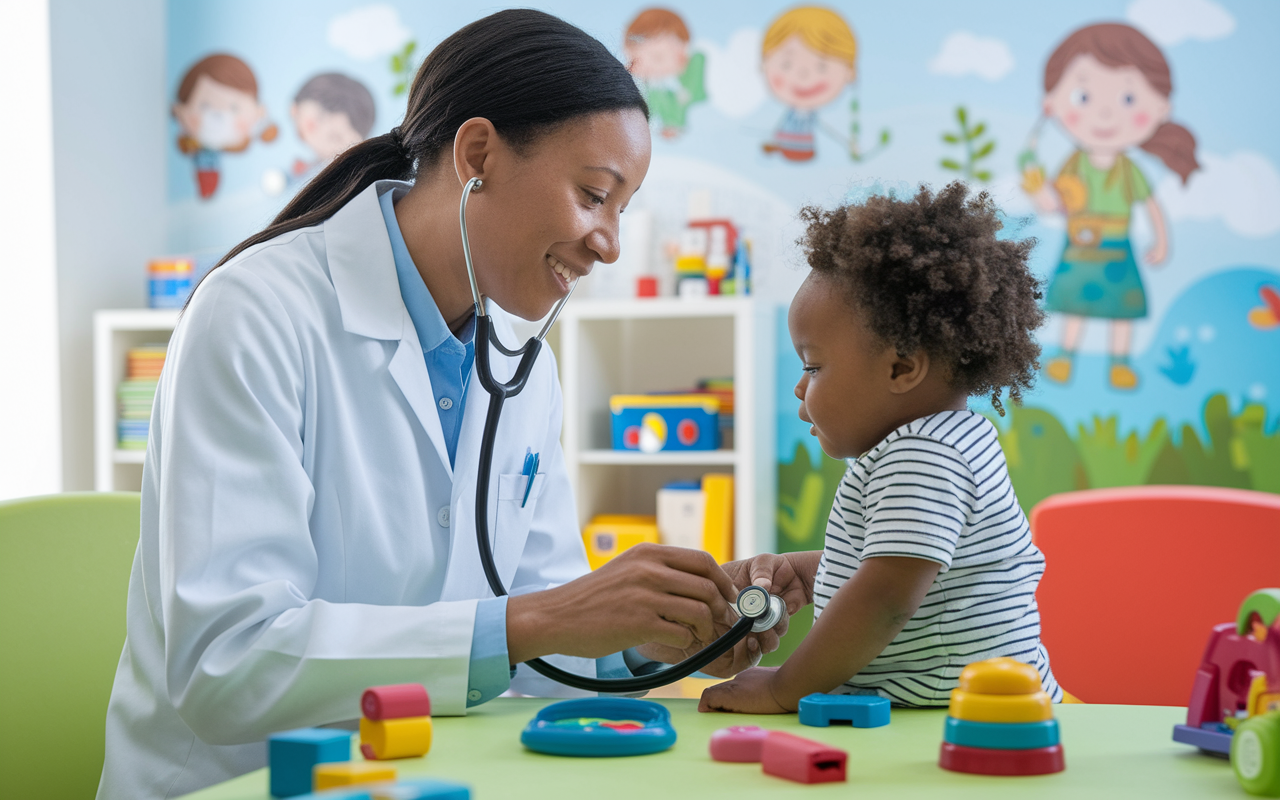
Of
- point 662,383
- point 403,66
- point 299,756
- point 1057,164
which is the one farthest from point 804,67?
point 299,756

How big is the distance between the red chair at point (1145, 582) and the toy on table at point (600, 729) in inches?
46.8

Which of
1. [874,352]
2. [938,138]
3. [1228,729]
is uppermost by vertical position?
[938,138]

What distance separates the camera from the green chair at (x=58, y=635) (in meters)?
1.19

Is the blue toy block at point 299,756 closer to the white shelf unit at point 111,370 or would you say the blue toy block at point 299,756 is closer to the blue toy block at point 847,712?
the blue toy block at point 847,712

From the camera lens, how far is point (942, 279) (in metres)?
1.05

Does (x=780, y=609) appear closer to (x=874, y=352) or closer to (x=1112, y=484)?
(x=874, y=352)

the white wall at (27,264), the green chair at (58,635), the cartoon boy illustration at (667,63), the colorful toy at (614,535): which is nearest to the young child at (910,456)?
the green chair at (58,635)

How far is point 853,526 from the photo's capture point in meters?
1.04

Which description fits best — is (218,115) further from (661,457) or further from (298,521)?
(298,521)

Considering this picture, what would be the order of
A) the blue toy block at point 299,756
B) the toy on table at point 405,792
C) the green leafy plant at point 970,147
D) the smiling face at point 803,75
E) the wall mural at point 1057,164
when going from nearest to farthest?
the toy on table at point 405,792, the blue toy block at point 299,756, the wall mural at point 1057,164, the green leafy plant at point 970,147, the smiling face at point 803,75

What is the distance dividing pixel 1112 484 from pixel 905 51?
1.34m

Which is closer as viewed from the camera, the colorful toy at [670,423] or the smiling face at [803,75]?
the colorful toy at [670,423]

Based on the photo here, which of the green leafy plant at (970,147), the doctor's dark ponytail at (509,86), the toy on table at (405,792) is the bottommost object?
the toy on table at (405,792)

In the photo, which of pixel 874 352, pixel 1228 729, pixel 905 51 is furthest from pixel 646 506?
pixel 1228 729
